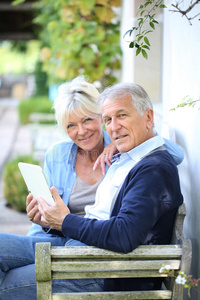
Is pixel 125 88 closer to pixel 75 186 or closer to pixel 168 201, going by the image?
pixel 168 201

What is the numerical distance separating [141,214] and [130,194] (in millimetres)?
99

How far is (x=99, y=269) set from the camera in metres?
1.75

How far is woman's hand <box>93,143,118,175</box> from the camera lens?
8.25ft

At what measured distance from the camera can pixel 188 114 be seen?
2.44m

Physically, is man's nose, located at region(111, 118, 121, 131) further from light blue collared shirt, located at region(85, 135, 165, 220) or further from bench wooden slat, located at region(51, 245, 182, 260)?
bench wooden slat, located at region(51, 245, 182, 260)

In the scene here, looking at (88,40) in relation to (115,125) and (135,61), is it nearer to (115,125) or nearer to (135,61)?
(135,61)

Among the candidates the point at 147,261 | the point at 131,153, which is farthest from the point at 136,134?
the point at 147,261

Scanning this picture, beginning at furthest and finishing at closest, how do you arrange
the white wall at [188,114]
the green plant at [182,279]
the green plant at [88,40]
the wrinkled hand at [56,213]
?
the green plant at [88,40] → the white wall at [188,114] → the wrinkled hand at [56,213] → the green plant at [182,279]

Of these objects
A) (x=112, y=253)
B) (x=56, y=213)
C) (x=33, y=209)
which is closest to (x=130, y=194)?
(x=112, y=253)

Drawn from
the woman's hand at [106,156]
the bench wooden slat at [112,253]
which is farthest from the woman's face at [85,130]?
the bench wooden slat at [112,253]

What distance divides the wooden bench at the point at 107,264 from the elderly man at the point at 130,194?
51 millimetres

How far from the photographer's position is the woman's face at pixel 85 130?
2604mm

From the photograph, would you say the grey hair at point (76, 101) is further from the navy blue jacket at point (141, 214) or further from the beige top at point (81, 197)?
the navy blue jacket at point (141, 214)

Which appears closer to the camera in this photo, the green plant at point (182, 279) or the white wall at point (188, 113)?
the green plant at point (182, 279)
